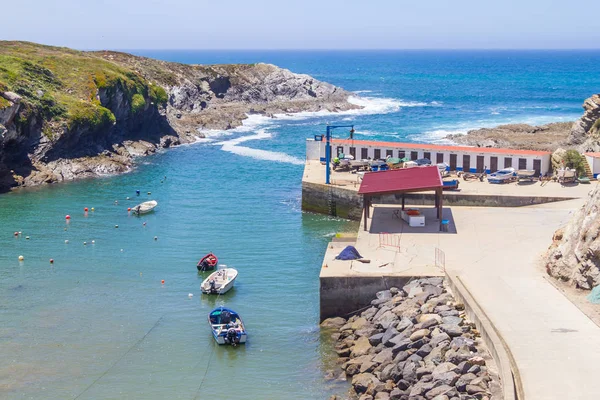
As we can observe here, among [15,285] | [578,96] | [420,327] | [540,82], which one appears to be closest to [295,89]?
[578,96]

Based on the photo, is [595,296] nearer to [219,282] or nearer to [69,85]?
[219,282]

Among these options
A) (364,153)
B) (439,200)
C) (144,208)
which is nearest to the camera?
(439,200)

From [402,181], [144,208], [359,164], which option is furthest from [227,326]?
[359,164]

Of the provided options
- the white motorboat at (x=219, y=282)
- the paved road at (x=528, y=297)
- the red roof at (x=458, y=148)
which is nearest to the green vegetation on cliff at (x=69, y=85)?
the red roof at (x=458, y=148)

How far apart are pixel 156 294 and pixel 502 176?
2872 centimetres

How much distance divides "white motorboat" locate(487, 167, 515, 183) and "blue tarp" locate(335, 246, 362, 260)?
21.2m

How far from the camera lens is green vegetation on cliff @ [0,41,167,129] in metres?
79.6

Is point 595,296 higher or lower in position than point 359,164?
lower

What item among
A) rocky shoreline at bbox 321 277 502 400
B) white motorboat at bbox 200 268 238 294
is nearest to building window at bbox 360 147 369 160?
white motorboat at bbox 200 268 238 294

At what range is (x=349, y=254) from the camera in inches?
1588

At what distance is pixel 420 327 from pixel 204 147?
66520mm

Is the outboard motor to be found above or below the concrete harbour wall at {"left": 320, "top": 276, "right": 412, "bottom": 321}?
below

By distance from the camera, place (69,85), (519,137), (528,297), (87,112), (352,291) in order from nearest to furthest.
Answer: (528,297), (352,291), (87,112), (69,85), (519,137)

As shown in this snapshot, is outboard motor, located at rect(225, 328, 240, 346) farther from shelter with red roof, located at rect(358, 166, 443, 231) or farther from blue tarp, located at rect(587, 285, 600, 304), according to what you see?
blue tarp, located at rect(587, 285, 600, 304)
